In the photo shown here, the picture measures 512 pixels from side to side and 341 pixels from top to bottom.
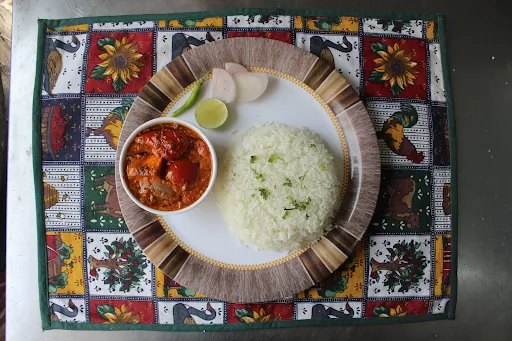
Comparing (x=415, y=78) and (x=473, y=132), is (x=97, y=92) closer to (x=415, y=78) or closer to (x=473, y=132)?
(x=415, y=78)

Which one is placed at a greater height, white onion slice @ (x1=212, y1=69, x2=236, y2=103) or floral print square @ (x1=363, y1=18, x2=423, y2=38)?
floral print square @ (x1=363, y1=18, x2=423, y2=38)

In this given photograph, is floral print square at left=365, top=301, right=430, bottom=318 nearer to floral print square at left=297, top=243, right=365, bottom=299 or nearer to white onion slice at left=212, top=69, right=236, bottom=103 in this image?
floral print square at left=297, top=243, right=365, bottom=299

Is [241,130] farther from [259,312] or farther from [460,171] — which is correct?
[460,171]

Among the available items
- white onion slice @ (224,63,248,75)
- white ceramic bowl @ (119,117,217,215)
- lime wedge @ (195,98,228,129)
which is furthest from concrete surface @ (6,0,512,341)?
white ceramic bowl @ (119,117,217,215)

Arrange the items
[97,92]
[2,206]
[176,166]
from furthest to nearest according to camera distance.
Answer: [2,206] → [97,92] → [176,166]

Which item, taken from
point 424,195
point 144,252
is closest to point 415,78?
point 424,195

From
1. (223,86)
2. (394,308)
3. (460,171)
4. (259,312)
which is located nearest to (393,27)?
(460,171)
